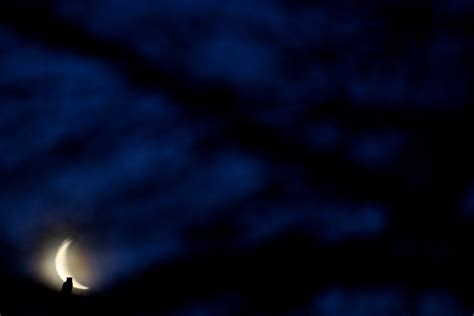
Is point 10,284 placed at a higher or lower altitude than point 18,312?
higher

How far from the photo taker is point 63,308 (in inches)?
601

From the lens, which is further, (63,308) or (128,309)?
(128,309)

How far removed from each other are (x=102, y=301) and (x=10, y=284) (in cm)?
362

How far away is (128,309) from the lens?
16828mm

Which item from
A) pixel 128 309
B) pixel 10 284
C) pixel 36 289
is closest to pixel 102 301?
pixel 128 309

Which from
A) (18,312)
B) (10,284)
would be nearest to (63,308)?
(18,312)

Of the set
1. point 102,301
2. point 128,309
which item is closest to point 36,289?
point 102,301

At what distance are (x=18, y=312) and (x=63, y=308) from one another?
1624 mm

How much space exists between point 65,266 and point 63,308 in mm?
1871

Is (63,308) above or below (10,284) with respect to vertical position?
below

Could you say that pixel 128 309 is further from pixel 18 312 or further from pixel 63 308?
pixel 18 312

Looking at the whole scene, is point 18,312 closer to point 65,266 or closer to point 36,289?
point 36,289

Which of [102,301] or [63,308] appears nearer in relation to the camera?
[63,308]

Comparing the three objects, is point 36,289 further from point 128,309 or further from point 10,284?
point 128,309
